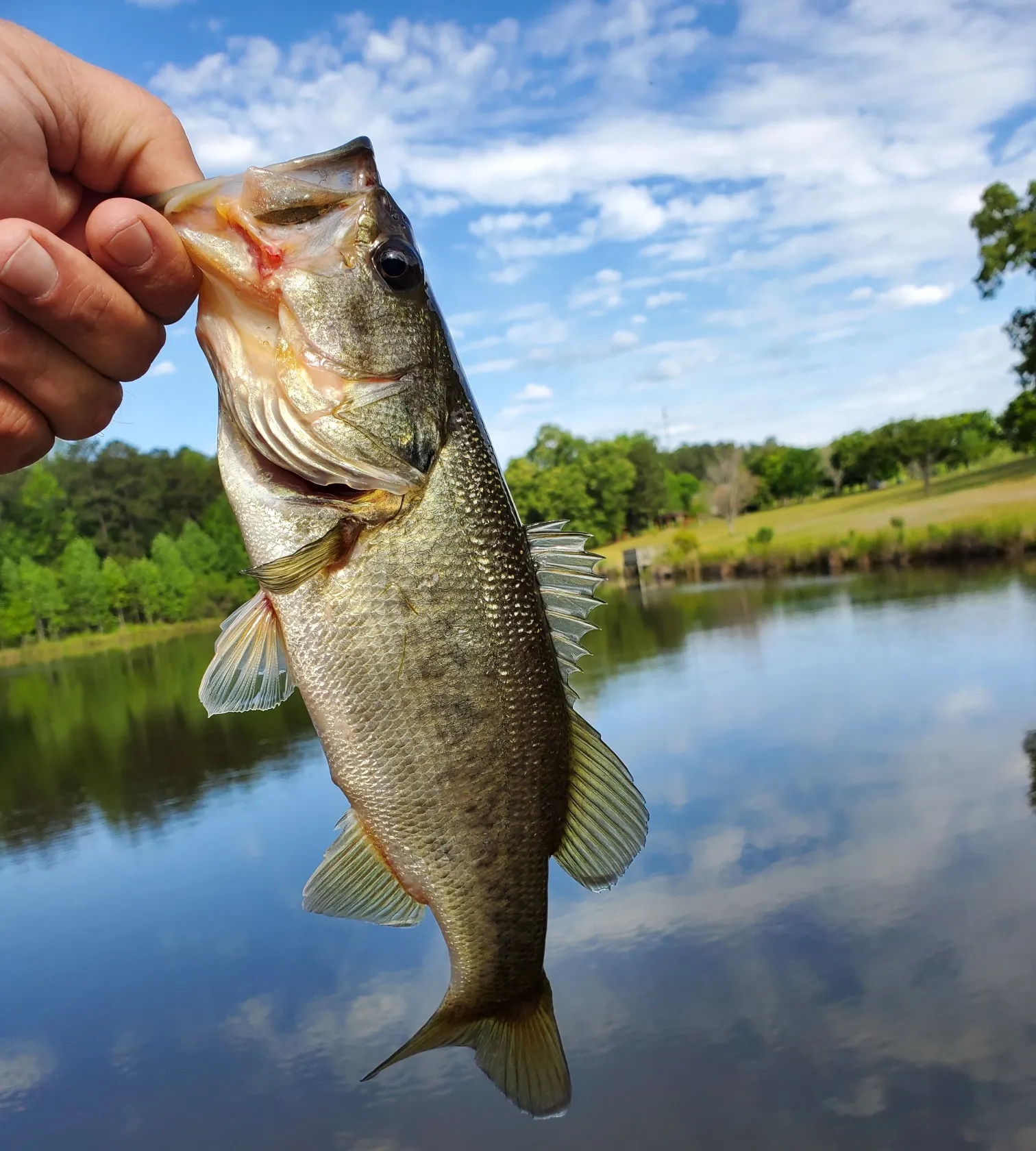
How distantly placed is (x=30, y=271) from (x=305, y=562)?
2.60 ft

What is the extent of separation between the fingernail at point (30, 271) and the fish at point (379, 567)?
10.4 inches

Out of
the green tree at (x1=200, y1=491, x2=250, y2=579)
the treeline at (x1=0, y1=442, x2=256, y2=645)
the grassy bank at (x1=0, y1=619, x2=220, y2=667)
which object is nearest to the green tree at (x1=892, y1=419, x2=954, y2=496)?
the green tree at (x1=200, y1=491, x2=250, y2=579)

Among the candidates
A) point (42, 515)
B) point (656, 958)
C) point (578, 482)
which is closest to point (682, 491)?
point (578, 482)

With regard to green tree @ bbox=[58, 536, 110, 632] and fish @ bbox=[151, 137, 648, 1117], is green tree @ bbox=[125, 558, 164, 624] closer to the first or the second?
green tree @ bbox=[58, 536, 110, 632]

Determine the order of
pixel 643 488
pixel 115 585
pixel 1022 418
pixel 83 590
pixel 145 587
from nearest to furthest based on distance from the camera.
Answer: pixel 1022 418 < pixel 145 587 < pixel 115 585 < pixel 83 590 < pixel 643 488

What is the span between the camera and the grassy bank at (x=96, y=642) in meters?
55.0

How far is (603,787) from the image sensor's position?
214 centimetres

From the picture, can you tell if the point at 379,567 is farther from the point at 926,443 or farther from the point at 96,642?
the point at 926,443

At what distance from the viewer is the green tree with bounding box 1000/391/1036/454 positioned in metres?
38.4

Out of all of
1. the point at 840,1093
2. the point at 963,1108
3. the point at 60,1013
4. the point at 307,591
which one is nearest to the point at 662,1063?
the point at 840,1093

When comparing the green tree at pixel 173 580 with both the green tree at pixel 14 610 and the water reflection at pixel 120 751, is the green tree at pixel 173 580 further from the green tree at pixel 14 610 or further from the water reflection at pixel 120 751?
the water reflection at pixel 120 751

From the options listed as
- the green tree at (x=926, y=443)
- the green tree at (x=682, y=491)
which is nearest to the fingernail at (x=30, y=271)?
the green tree at (x=926, y=443)

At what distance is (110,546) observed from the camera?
195ft

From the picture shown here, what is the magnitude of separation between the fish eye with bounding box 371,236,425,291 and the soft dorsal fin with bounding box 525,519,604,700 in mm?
623
